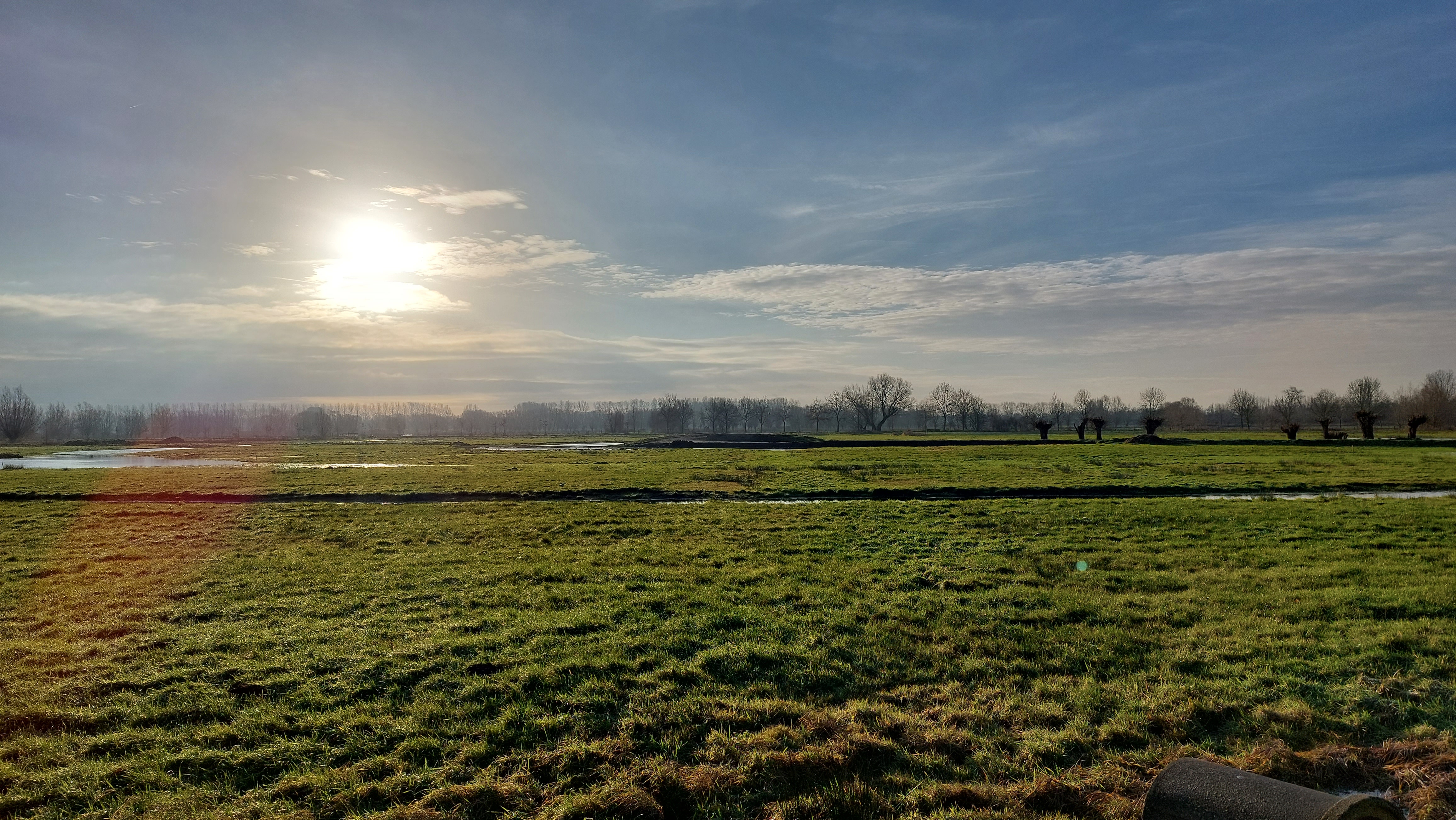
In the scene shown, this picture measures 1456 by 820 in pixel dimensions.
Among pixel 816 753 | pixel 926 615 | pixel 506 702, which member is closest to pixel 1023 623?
pixel 926 615

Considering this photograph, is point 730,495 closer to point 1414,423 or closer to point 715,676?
point 715,676

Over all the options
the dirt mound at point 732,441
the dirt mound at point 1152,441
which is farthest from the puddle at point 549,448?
the dirt mound at point 1152,441

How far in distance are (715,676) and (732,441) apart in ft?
215

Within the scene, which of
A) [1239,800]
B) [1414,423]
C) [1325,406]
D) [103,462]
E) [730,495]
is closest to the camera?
[1239,800]

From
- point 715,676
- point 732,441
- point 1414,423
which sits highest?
point 1414,423

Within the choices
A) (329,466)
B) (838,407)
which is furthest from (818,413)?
(329,466)

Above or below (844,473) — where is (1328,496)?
below

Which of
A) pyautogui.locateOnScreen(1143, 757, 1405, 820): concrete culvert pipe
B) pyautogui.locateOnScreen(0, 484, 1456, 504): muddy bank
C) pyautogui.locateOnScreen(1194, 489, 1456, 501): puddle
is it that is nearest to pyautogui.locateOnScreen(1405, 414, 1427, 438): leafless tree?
pyautogui.locateOnScreen(0, 484, 1456, 504): muddy bank

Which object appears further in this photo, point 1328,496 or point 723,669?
point 1328,496

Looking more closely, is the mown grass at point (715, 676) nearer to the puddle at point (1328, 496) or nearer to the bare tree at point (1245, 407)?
the puddle at point (1328, 496)

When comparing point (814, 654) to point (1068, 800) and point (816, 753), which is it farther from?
point (1068, 800)

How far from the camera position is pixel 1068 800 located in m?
4.80

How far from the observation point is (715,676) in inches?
281

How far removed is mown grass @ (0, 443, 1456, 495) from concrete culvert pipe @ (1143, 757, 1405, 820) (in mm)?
20993
